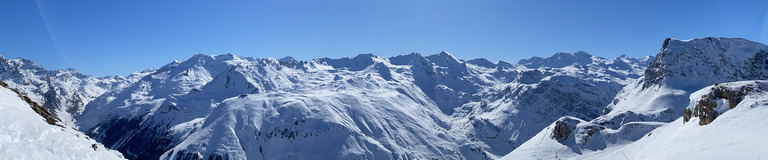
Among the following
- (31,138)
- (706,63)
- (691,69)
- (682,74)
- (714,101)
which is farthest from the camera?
(706,63)

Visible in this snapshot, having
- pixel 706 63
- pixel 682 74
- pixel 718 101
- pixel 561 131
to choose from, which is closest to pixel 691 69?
pixel 682 74

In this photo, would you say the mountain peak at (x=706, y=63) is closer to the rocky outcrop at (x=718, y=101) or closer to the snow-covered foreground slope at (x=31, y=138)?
the rocky outcrop at (x=718, y=101)

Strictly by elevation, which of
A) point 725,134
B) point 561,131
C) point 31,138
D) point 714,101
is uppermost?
point 714,101

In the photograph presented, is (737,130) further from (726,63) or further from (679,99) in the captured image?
(726,63)

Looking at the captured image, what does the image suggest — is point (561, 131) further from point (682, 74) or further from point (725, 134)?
point (682, 74)

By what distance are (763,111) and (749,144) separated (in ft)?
29.7

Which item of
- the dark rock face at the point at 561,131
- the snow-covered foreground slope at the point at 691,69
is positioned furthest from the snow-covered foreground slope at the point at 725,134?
the snow-covered foreground slope at the point at 691,69

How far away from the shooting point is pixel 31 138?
23500mm

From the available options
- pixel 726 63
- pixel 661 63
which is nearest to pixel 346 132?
pixel 661 63

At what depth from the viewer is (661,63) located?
179625 mm

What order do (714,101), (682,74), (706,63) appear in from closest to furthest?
1. (714,101)
2. (682,74)
3. (706,63)

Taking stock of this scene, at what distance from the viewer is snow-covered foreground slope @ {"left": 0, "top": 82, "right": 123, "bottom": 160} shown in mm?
21828

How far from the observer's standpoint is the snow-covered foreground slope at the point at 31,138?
21828 mm

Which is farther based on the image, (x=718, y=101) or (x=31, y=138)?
(x=718, y=101)
